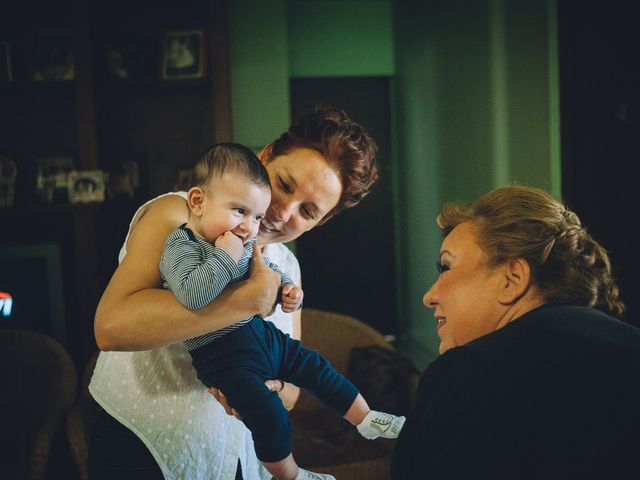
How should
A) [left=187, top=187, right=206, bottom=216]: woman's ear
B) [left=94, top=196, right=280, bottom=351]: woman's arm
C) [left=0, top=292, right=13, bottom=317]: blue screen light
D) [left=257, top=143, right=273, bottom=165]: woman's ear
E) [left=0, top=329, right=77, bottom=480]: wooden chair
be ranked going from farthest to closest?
[left=0, top=292, right=13, bottom=317]: blue screen light → [left=0, top=329, right=77, bottom=480]: wooden chair → [left=257, top=143, right=273, bottom=165]: woman's ear → [left=187, top=187, right=206, bottom=216]: woman's ear → [left=94, top=196, right=280, bottom=351]: woman's arm

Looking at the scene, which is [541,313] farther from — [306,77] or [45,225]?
[306,77]

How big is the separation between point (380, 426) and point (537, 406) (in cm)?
66

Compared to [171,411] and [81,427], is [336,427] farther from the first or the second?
[171,411]

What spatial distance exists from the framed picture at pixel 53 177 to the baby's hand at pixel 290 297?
7.69 ft

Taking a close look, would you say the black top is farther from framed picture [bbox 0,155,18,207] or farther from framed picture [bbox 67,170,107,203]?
framed picture [bbox 0,155,18,207]

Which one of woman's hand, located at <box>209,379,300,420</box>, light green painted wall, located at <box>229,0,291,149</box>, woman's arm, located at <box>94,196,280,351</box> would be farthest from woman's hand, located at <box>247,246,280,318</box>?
light green painted wall, located at <box>229,0,291,149</box>

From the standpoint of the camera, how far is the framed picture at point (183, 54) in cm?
331

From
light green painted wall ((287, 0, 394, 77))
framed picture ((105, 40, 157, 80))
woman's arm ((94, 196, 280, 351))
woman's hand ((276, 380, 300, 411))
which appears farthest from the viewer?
light green painted wall ((287, 0, 394, 77))

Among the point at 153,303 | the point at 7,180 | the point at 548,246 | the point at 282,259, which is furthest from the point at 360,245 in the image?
the point at 153,303

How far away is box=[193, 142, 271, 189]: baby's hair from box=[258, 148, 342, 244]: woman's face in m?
0.13

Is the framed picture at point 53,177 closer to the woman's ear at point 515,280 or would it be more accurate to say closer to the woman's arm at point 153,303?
the woman's arm at point 153,303

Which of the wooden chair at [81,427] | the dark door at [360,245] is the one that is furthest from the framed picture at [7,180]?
the dark door at [360,245]

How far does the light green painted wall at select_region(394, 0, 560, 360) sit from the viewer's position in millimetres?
2674

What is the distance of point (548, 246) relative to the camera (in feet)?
3.52
